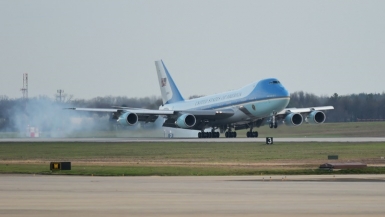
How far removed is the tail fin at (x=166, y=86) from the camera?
104 m

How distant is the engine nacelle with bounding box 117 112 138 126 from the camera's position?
8954 centimetres

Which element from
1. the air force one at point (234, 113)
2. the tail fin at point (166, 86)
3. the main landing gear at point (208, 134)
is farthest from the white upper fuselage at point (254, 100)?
the tail fin at point (166, 86)

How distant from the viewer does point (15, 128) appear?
354 ft

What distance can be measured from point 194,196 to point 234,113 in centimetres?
6427

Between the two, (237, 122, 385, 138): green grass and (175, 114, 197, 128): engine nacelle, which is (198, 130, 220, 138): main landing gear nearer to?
(175, 114, 197, 128): engine nacelle

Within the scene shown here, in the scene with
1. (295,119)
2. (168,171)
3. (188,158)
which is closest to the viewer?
(168,171)

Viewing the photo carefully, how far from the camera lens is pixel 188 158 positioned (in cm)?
5209

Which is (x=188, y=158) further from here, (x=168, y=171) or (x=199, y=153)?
(x=168, y=171)

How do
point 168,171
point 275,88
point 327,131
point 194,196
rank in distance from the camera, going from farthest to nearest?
point 327,131 → point 275,88 → point 168,171 → point 194,196

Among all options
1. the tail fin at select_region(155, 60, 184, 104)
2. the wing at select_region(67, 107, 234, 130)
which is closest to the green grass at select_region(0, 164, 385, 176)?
the wing at select_region(67, 107, 234, 130)

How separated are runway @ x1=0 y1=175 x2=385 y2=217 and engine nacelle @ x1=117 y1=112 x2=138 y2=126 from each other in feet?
177

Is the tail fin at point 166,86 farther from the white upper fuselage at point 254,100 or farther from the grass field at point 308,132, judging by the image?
the white upper fuselage at point 254,100

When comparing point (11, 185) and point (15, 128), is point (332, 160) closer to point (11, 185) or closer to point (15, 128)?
point (11, 185)

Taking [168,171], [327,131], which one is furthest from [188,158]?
[327,131]
